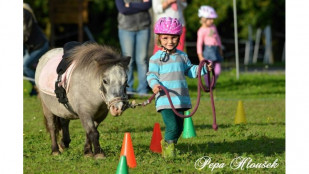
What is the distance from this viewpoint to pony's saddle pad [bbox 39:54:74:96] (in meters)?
9.97

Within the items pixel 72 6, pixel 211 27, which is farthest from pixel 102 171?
pixel 72 6

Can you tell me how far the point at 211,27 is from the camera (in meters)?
18.4

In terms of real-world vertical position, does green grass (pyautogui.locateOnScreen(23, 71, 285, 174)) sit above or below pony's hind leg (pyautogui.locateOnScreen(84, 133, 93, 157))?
below

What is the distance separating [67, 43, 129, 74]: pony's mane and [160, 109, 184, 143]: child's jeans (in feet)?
2.69

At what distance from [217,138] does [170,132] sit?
5.78ft

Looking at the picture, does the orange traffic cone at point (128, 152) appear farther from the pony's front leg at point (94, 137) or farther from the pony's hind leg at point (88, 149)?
the pony's hind leg at point (88, 149)

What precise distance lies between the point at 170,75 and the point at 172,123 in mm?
599

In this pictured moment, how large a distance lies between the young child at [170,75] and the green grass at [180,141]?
1.27 feet

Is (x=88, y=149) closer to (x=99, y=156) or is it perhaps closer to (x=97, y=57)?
(x=99, y=156)

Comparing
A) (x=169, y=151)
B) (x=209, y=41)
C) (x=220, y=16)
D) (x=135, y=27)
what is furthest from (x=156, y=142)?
(x=220, y=16)

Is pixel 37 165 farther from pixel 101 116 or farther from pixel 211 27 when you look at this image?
pixel 211 27

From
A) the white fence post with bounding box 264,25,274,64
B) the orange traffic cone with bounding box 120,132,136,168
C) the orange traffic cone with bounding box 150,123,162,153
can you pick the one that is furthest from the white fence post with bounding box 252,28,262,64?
the orange traffic cone with bounding box 120,132,136,168

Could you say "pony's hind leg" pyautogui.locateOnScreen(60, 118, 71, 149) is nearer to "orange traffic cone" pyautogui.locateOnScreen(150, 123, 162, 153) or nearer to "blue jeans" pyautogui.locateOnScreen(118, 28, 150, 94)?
"orange traffic cone" pyautogui.locateOnScreen(150, 123, 162, 153)

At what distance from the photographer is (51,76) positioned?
10305 millimetres
